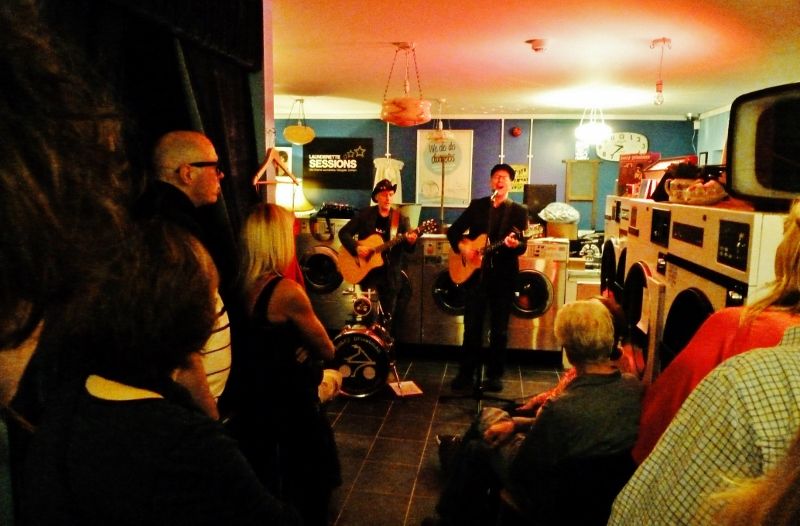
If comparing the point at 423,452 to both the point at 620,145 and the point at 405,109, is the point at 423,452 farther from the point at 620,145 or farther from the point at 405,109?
the point at 620,145

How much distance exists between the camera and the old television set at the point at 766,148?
69.2 inches

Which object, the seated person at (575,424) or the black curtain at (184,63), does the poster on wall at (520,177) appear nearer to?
the black curtain at (184,63)

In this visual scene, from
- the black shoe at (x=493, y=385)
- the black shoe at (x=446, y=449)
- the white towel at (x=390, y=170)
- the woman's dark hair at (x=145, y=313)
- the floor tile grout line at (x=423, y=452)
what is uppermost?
the white towel at (x=390, y=170)

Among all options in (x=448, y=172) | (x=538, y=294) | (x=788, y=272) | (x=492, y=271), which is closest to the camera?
(x=788, y=272)

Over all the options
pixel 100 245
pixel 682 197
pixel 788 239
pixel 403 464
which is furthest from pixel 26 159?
pixel 403 464

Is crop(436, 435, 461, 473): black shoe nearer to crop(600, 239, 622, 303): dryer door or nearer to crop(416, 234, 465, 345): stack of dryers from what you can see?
crop(600, 239, 622, 303): dryer door

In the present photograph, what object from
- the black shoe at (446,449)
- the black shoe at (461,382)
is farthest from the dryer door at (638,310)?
the black shoe at (461,382)

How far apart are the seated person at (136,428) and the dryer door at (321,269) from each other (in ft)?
17.1

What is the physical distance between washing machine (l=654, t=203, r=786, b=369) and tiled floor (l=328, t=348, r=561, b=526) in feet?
5.35

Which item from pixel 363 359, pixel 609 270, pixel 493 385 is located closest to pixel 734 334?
pixel 609 270

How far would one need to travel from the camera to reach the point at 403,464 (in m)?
3.63

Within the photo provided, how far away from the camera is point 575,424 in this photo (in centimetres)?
211

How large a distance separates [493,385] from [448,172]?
574 cm

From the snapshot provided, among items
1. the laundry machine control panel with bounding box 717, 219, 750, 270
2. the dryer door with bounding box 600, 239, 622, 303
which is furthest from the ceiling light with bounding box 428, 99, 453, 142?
the laundry machine control panel with bounding box 717, 219, 750, 270
